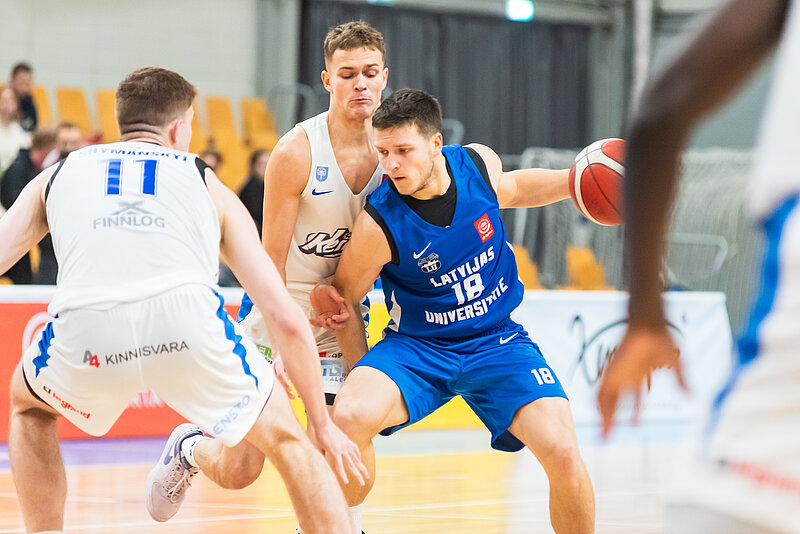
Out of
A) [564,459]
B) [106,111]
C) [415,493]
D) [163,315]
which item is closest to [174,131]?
[163,315]

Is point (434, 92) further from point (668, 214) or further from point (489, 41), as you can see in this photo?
point (668, 214)

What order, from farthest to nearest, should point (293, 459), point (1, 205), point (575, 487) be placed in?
point (1, 205), point (575, 487), point (293, 459)

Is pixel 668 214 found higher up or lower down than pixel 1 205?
higher up

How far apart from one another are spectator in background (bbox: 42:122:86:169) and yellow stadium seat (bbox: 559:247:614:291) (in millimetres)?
7537

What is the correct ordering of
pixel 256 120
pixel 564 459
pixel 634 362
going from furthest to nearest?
pixel 256 120, pixel 564 459, pixel 634 362

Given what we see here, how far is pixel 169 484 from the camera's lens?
15.8 feet

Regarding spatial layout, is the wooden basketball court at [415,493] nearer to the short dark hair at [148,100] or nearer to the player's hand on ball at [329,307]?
the player's hand on ball at [329,307]

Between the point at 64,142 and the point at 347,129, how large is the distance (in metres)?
5.00

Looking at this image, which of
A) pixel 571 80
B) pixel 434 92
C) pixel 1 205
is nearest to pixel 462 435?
pixel 1 205

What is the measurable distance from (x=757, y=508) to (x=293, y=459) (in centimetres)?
205

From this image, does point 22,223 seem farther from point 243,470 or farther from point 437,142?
point 437,142

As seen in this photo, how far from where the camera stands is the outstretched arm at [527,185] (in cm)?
468

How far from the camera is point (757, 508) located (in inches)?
54.9

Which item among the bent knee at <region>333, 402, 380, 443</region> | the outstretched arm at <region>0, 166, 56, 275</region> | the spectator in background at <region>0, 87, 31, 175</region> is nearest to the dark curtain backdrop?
the spectator in background at <region>0, 87, 31, 175</region>
